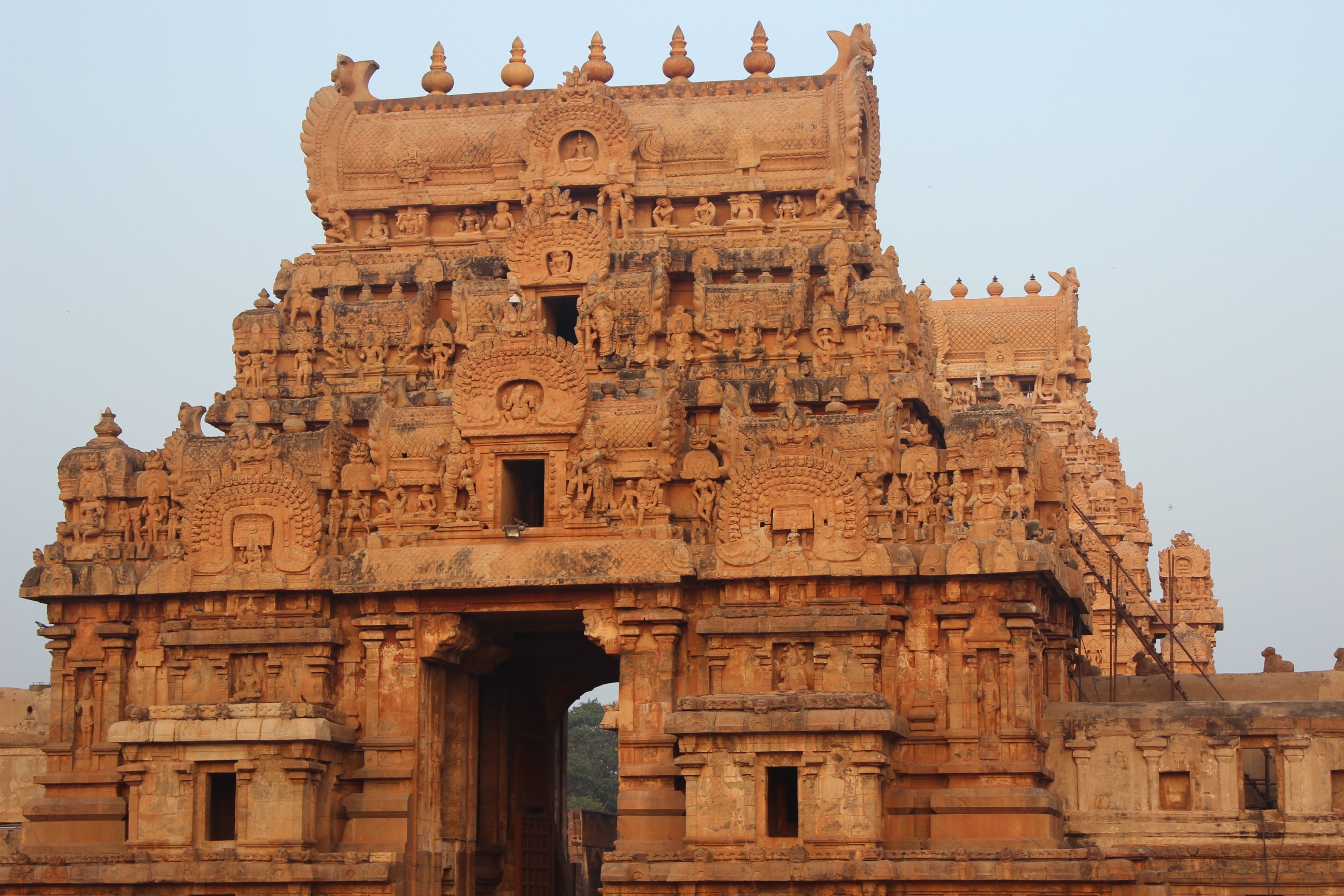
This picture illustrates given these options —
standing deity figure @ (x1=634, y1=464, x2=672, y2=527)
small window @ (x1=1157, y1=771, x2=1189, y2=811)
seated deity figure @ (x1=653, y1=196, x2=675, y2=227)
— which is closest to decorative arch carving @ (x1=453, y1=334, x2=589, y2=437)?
standing deity figure @ (x1=634, y1=464, x2=672, y2=527)

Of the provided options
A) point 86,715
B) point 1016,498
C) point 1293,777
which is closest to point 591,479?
point 1016,498

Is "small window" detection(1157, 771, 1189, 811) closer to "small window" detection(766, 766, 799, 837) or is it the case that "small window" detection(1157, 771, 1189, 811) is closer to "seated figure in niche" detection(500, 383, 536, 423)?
→ "small window" detection(766, 766, 799, 837)

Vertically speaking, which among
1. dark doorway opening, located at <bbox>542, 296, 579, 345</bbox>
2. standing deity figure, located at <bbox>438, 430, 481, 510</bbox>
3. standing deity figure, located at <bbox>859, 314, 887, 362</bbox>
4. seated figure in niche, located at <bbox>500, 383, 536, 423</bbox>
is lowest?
standing deity figure, located at <bbox>438, 430, 481, 510</bbox>

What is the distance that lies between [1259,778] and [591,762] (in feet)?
159

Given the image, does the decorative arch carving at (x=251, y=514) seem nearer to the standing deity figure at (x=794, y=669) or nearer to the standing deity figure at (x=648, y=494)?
the standing deity figure at (x=648, y=494)

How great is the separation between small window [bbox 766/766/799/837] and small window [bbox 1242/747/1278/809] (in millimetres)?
6531

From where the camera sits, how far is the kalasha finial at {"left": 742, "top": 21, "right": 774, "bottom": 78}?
113 feet

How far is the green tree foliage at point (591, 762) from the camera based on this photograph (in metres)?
71.9

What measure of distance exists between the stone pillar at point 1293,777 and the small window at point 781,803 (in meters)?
6.65

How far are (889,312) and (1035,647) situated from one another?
5446 mm

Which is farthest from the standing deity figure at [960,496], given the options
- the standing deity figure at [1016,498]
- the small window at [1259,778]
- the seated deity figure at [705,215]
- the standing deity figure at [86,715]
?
the standing deity figure at [86,715]

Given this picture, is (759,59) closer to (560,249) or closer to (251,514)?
(560,249)

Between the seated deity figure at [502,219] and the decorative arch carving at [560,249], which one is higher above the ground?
the seated deity figure at [502,219]

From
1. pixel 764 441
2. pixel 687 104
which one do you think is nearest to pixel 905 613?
pixel 764 441
